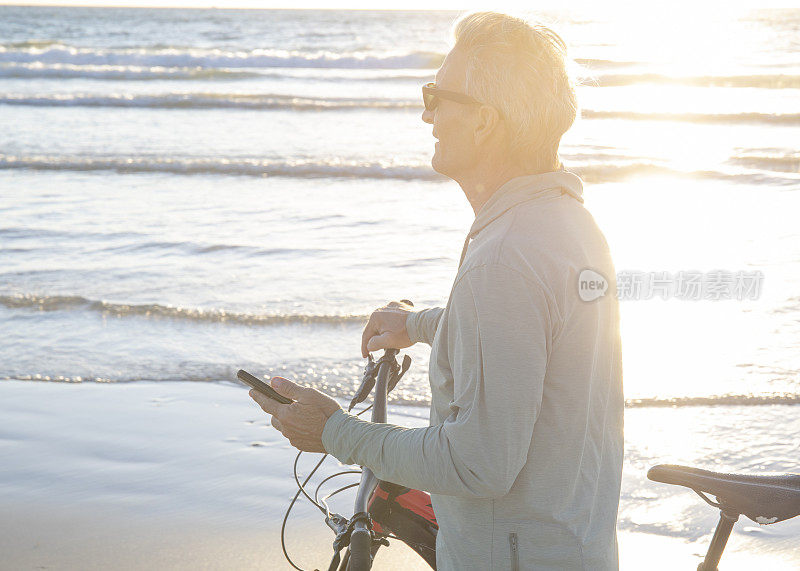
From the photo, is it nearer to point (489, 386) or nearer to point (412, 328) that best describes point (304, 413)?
point (489, 386)

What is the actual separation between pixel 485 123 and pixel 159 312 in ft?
17.4

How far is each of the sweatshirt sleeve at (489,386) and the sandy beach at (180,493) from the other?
215cm

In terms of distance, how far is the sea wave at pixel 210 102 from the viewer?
19750 millimetres

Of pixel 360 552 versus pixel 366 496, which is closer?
pixel 360 552

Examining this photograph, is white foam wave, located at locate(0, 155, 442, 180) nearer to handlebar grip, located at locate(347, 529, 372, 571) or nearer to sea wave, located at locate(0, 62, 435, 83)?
handlebar grip, located at locate(347, 529, 372, 571)

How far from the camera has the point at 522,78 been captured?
162cm

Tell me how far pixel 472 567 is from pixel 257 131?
1599 centimetres

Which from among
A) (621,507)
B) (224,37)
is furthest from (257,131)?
(224,37)

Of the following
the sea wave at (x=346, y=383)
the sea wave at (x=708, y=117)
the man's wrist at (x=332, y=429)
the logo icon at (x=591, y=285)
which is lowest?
the sea wave at (x=346, y=383)

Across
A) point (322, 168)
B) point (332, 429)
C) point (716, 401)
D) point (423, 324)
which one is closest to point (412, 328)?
point (423, 324)

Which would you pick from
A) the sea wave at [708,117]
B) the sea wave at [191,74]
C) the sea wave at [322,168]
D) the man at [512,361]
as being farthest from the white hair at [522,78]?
the sea wave at [191,74]

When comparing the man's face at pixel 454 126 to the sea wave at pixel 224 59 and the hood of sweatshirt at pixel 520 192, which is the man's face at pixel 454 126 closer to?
the hood of sweatshirt at pixel 520 192

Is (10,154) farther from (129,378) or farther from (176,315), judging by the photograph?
(129,378)

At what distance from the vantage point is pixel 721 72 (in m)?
25.5
